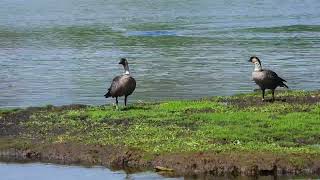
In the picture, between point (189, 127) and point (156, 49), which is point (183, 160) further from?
point (156, 49)

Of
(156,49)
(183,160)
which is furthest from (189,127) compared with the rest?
(156,49)

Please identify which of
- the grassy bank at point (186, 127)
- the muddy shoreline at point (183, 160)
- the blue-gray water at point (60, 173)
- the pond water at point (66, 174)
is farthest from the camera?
the grassy bank at point (186, 127)

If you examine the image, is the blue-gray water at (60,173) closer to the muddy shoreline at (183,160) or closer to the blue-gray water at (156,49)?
the muddy shoreline at (183,160)

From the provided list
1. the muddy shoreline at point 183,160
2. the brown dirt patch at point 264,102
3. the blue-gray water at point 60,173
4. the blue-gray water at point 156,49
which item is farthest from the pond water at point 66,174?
the blue-gray water at point 156,49

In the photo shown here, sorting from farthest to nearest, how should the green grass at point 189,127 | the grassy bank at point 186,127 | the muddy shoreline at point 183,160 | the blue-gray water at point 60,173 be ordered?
the green grass at point 189,127
the grassy bank at point 186,127
the blue-gray water at point 60,173
the muddy shoreline at point 183,160

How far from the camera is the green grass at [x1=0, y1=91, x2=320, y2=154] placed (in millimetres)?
18781

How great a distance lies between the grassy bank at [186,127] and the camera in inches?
728

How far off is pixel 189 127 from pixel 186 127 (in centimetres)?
7

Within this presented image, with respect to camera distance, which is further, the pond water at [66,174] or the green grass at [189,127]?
the green grass at [189,127]

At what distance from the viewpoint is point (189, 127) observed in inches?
820

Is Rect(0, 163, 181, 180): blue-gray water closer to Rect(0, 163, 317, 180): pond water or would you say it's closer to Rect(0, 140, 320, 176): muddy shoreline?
Rect(0, 163, 317, 180): pond water

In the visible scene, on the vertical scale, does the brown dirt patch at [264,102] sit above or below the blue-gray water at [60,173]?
above

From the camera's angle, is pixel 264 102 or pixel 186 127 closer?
pixel 186 127

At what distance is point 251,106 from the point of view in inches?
921
